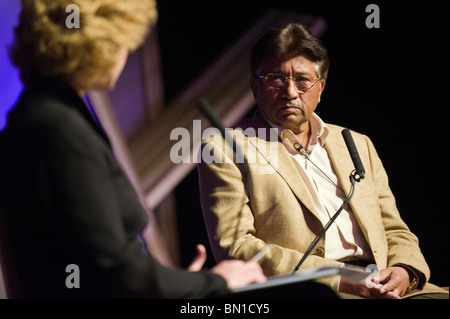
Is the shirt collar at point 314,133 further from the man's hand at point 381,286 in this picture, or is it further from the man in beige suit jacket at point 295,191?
the man's hand at point 381,286

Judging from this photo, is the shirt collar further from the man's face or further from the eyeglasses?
the eyeglasses

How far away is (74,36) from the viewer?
112cm

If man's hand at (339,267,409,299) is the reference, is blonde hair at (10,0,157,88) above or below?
above

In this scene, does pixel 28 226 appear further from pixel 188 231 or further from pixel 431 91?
pixel 431 91

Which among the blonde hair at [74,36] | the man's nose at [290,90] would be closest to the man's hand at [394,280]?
the man's nose at [290,90]

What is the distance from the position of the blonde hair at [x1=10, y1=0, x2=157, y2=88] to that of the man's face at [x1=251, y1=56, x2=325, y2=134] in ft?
3.39

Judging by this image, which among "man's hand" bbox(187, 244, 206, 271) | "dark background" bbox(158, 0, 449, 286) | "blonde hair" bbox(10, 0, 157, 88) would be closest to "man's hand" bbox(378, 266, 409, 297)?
"man's hand" bbox(187, 244, 206, 271)

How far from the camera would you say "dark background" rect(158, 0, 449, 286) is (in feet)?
9.60

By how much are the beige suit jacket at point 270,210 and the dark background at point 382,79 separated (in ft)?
3.05

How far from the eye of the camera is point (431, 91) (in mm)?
3070

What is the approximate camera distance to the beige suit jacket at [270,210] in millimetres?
1904
